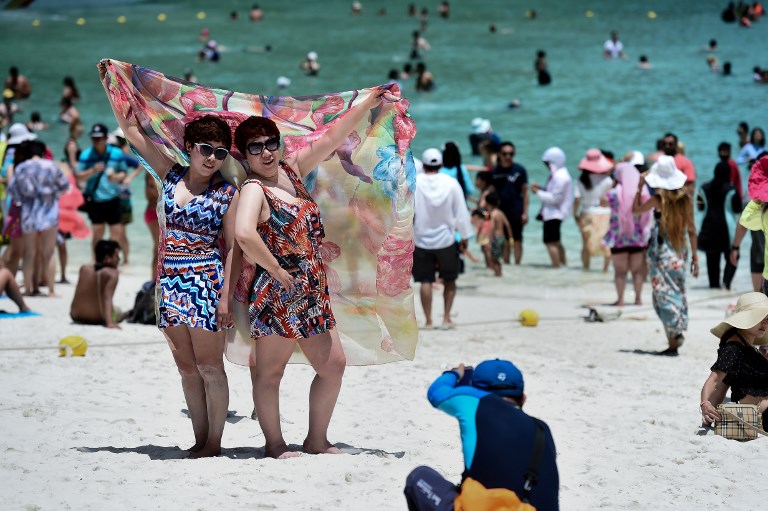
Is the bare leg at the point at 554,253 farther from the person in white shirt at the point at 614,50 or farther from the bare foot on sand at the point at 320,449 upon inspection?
the person in white shirt at the point at 614,50

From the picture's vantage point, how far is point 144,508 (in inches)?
195

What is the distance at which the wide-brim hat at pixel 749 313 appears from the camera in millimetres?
6316

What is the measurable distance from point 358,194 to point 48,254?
6.08 metres

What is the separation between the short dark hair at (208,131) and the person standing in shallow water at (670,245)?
14.4 feet

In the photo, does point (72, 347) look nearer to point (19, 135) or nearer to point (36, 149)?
point (36, 149)

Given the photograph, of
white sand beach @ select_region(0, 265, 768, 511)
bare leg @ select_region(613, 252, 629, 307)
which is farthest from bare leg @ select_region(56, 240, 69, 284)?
bare leg @ select_region(613, 252, 629, 307)

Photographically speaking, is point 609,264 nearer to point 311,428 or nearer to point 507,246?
point 507,246

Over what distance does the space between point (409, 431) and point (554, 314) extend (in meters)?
5.05

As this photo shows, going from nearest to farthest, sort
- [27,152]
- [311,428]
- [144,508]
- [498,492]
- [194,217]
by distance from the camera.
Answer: [498,492]
[144,508]
[194,217]
[311,428]
[27,152]

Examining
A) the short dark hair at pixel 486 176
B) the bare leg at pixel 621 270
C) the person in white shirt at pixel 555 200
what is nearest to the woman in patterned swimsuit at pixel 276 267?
the bare leg at pixel 621 270

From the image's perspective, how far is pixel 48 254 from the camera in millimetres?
11414

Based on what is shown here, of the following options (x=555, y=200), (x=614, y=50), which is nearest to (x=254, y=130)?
(x=555, y=200)

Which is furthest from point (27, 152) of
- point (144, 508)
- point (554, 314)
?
point (144, 508)

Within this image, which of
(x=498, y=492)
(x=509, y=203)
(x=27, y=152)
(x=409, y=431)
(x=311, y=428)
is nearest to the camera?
(x=498, y=492)
